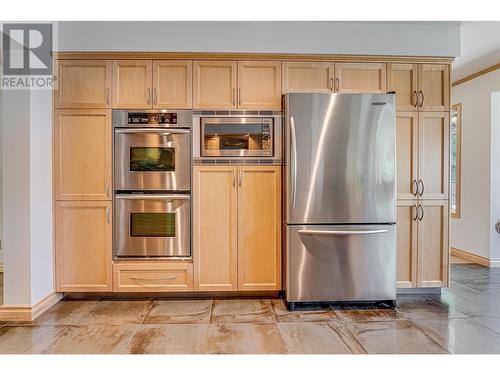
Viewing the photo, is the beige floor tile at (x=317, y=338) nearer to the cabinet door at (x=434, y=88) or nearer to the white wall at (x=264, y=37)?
the cabinet door at (x=434, y=88)

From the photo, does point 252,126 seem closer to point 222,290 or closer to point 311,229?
point 311,229

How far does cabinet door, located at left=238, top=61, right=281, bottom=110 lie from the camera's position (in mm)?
3047

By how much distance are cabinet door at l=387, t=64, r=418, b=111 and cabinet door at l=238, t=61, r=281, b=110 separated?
104cm

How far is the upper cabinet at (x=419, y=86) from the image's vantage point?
312 cm

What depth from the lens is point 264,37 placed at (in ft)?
9.82

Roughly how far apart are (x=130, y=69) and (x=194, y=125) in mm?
760

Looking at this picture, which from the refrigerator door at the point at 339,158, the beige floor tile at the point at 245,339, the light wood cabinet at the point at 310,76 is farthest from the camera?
the light wood cabinet at the point at 310,76

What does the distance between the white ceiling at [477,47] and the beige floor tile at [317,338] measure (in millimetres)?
2926

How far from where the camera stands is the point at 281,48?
9.88ft

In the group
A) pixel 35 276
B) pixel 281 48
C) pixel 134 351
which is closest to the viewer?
pixel 134 351

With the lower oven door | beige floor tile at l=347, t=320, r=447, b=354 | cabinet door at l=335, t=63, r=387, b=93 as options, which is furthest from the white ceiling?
the lower oven door

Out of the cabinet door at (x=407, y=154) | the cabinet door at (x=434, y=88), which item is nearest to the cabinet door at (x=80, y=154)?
the cabinet door at (x=407, y=154)

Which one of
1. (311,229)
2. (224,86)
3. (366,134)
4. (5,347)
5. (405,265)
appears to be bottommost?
(5,347)

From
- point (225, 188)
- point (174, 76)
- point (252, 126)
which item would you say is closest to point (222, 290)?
point (225, 188)
